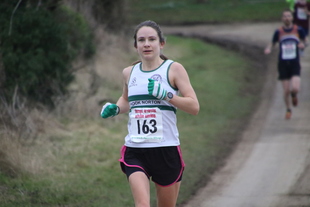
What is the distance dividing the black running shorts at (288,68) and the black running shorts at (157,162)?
24.8 ft

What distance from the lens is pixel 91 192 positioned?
754 cm

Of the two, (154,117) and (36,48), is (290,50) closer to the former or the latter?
(36,48)

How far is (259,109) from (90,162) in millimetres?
5860

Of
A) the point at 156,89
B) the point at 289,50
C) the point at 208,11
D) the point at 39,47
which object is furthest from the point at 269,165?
the point at 208,11

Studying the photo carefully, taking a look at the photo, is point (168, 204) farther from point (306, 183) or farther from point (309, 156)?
point (309, 156)

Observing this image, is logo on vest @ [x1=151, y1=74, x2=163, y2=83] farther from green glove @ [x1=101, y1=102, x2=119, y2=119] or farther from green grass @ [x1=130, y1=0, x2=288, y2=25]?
green grass @ [x1=130, y1=0, x2=288, y2=25]

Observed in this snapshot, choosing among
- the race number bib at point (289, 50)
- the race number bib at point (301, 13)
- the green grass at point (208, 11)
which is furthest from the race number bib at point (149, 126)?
the green grass at point (208, 11)

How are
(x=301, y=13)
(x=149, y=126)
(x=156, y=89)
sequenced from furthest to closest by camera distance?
(x=301, y=13)
(x=149, y=126)
(x=156, y=89)

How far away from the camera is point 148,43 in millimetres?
5133

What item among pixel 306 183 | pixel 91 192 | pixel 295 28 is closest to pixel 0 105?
pixel 91 192

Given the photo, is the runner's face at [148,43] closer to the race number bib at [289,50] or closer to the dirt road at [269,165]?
the dirt road at [269,165]

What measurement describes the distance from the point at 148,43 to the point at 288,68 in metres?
7.76

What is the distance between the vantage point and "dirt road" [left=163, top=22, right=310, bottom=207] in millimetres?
7603

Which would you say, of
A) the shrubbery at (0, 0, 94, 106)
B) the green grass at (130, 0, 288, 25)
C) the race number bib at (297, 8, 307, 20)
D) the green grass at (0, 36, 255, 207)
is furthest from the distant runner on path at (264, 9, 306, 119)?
the green grass at (130, 0, 288, 25)
